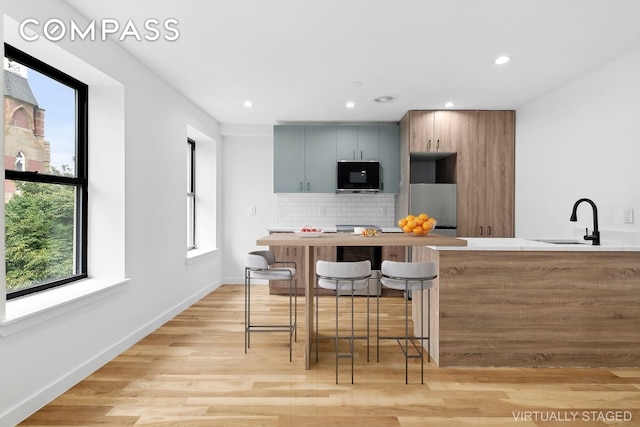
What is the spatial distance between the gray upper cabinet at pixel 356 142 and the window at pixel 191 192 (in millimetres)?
2198

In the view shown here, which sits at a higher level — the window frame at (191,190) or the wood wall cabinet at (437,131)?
the wood wall cabinet at (437,131)

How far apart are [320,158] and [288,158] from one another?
19.0 inches

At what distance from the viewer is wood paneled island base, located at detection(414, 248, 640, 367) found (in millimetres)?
2742

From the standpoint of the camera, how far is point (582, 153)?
3.47 m

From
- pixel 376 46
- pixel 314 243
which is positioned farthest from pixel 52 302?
pixel 376 46

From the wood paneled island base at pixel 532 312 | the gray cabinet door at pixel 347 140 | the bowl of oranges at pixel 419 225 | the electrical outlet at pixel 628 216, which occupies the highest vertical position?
the gray cabinet door at pixel 347 140

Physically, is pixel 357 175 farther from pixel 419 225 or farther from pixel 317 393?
pixel 317 393

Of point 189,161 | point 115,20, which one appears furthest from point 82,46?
point 189,161

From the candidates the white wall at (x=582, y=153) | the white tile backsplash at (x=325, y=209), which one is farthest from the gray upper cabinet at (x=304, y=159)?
the white wall at (x=582, y=153)

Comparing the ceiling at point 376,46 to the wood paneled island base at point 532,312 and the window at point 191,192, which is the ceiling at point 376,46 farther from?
the wood paneled island base at point 532,312

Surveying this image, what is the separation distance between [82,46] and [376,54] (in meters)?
2.23

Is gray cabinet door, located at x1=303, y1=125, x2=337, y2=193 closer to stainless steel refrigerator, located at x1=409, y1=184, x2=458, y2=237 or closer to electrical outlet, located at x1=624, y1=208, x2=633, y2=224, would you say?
stainless steel refrigerator, located at x1=409, y1=184, x2=458, y2=237

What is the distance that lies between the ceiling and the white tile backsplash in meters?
1.71

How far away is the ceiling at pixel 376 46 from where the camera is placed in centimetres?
236
